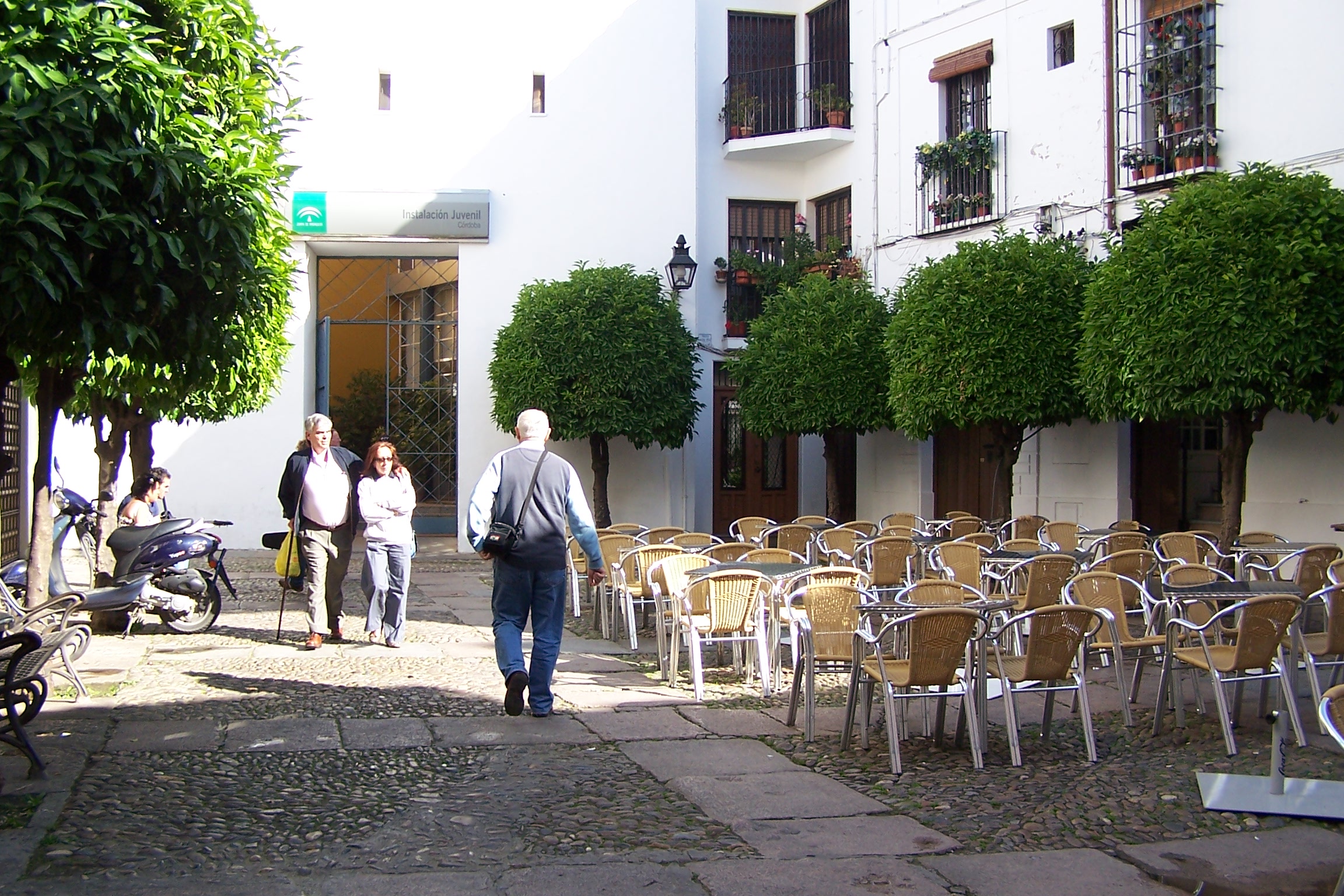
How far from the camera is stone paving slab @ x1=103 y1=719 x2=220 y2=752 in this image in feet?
21.3

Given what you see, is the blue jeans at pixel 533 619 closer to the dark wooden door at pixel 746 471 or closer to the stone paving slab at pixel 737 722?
the stone paving slab at pixel 737 722

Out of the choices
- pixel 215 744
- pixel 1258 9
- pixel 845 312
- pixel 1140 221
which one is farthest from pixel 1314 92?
pixel 215 744

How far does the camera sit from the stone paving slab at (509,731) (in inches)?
267

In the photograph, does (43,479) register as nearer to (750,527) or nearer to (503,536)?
(503,536)

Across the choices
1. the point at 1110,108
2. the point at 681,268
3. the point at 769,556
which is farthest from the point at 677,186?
the point at 769,556

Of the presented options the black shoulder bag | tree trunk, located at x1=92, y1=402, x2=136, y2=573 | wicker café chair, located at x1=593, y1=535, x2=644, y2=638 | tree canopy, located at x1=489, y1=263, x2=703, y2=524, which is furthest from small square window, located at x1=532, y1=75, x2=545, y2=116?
the black shoulder bag

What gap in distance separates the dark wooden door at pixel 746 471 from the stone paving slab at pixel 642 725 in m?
13.1

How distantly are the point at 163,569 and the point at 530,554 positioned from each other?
4.70 meters

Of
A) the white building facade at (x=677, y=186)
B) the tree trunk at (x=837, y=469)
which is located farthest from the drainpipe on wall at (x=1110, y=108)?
the tree trunk at (x=837, y=469)

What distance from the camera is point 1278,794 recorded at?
546 cm

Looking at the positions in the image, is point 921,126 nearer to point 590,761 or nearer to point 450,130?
point 450,130

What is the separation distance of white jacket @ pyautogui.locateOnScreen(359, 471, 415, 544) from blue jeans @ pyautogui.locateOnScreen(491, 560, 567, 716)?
284cm

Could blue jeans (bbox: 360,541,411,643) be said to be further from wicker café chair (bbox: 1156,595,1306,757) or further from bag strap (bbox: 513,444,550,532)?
wicker café chair (bbox: 1156,595,1306,757)

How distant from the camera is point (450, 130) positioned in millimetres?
19172
